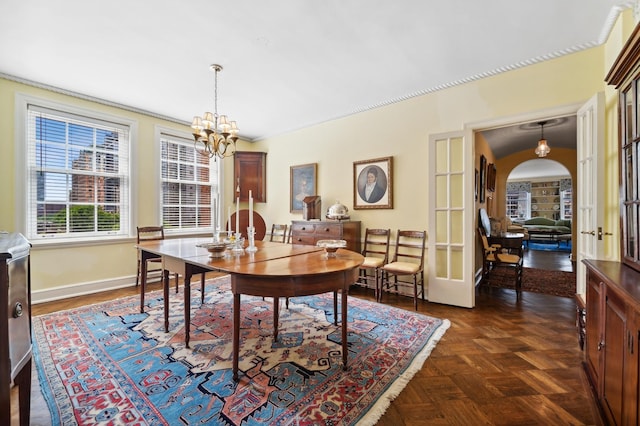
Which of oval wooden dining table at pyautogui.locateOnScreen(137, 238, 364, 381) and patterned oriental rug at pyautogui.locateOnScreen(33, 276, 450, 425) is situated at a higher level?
oval wooden dining table at pyautogui.locateOnScreen(137, 238, 364, 381)

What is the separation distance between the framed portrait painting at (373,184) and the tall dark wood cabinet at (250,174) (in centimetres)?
219

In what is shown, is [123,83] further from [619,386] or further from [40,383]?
[619,386]

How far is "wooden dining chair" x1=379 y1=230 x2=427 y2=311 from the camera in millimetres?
3536

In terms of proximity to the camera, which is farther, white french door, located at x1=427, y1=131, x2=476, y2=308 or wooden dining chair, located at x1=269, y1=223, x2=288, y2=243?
wooden dining chair, located at x1=269, y1=223, x2=288, y2=243

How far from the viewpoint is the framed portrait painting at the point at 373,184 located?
13.3 feet

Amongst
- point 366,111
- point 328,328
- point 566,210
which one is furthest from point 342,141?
point 566,210

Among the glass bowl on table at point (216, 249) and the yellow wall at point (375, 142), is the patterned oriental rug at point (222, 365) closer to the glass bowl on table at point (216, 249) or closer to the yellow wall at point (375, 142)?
the glass bowl on table at point (216, 249)

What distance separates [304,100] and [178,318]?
10.5 ft

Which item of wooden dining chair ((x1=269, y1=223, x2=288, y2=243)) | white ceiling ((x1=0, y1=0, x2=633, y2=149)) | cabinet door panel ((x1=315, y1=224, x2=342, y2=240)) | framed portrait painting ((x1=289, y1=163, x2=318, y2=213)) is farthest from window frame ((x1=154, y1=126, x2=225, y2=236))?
cabinet door panel ((x1=315, y1=224, x2=342, y2=240))

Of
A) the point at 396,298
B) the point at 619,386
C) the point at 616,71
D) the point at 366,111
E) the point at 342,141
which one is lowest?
the point at 396,298

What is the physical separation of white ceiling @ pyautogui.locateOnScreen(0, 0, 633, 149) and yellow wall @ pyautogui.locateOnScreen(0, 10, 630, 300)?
0.17 m

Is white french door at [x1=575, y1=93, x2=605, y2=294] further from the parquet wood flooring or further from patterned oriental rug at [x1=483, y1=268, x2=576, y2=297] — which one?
patterned oriental rug at [x1=483, y1=268, x2=576, y2=297]

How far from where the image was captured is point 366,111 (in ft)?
14.0

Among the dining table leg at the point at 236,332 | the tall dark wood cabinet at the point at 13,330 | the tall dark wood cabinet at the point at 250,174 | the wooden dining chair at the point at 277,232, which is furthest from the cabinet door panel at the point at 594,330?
the tall dark wood cabinet at the point at 250,174
